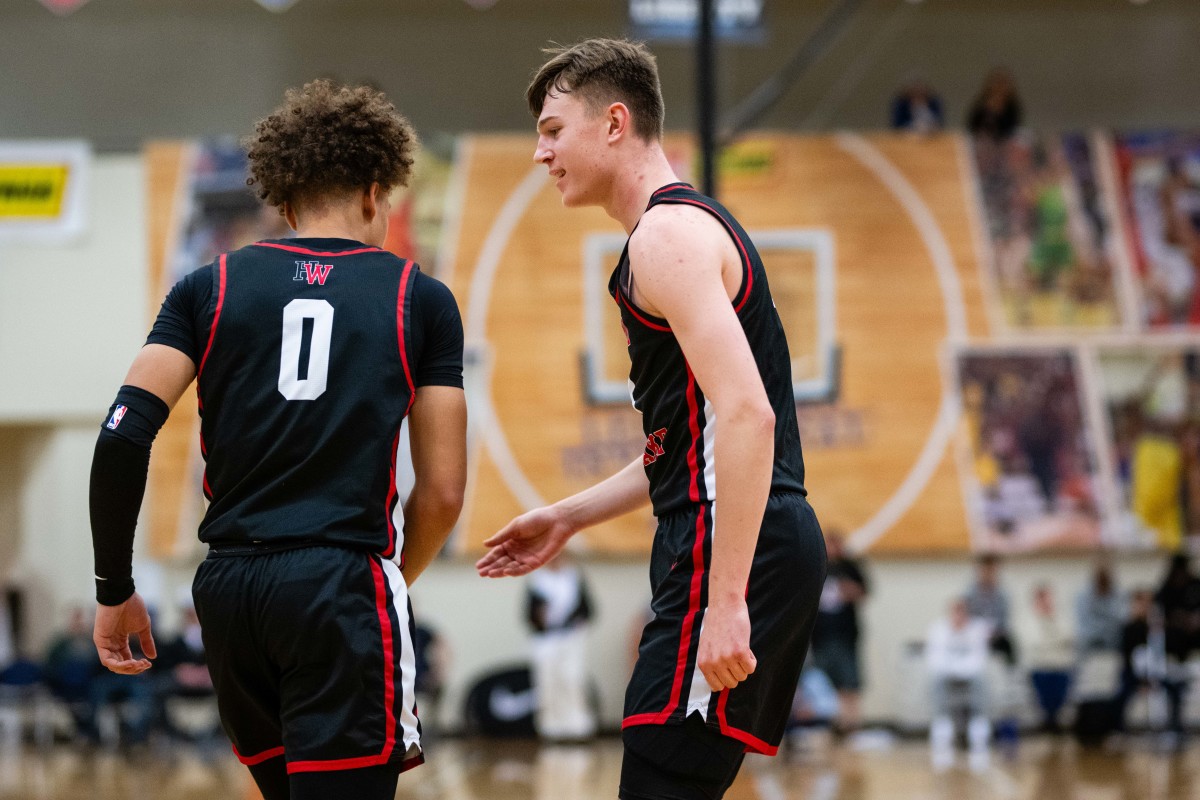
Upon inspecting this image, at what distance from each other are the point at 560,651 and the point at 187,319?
10301 millimetres

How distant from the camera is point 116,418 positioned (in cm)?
241

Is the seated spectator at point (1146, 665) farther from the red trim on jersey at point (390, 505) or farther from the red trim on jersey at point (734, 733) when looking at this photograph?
the red trim on jersey at point (390, 505)

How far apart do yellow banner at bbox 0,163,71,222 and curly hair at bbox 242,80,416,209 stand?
37.3ft

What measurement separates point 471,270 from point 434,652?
3447 mm

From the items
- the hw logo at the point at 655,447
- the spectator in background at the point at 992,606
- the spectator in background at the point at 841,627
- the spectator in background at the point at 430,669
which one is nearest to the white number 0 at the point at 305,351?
the hw logo at the point at 655,447

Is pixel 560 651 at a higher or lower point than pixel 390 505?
lower

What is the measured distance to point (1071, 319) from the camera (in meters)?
12.9

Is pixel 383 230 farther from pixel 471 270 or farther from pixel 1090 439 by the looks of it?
pixel 1090 439

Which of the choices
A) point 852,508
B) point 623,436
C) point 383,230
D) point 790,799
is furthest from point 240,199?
point 383,230

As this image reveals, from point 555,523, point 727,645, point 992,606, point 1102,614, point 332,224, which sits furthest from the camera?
point 1102,614

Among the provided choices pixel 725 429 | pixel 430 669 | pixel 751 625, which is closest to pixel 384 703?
pixel 751 625

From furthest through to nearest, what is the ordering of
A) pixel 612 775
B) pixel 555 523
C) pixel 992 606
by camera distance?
pixel 992 606 → pixel 612 775 → pixel 555 523

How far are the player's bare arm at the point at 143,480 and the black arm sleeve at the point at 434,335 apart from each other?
0.40 m

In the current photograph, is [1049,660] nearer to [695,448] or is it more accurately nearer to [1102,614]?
[1102,614]
